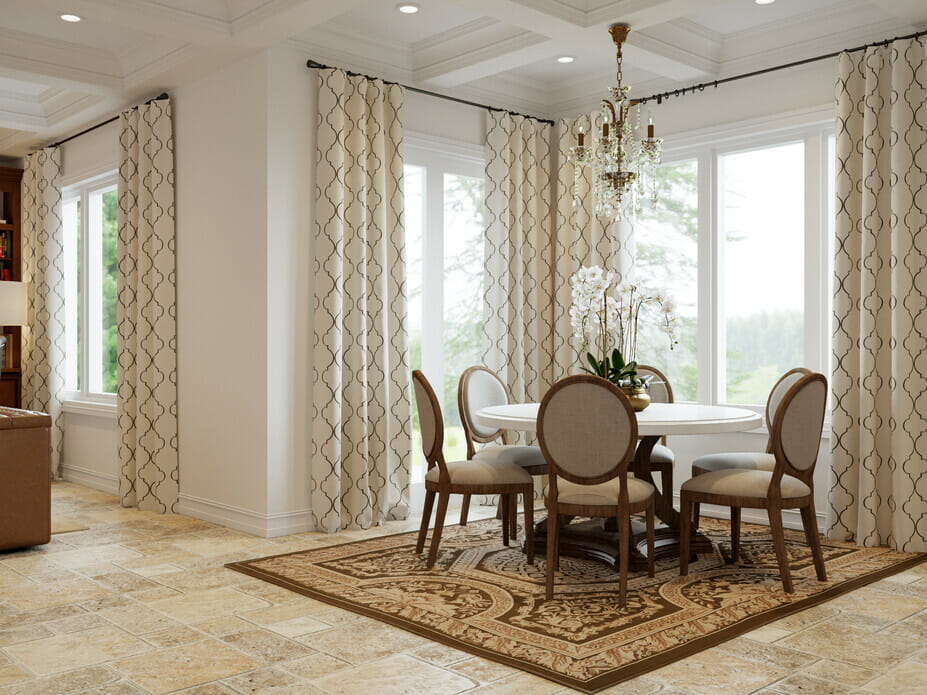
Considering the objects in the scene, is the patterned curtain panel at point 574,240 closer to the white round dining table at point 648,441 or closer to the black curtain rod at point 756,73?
the black curtain rod at point 756,73

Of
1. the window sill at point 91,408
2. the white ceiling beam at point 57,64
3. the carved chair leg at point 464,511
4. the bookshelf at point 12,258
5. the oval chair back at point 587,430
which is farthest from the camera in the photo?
the bookshelf at point 12,258

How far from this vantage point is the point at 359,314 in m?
5.14

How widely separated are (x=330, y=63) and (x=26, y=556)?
3064 millimetres

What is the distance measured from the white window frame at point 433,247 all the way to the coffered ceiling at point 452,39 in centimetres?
39

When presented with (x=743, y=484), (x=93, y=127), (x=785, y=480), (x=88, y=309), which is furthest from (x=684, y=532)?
(x=93, y=127)

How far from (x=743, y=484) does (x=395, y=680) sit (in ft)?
5.79

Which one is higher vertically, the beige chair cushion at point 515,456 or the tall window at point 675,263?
the tall window at point 675,263

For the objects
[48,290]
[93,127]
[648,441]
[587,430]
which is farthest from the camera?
[48,290]

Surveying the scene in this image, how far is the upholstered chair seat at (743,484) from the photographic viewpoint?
379 centimetres

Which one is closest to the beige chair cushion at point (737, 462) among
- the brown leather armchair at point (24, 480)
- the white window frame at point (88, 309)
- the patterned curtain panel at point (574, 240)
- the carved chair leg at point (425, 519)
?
the carved chair leg at point (425, 519)

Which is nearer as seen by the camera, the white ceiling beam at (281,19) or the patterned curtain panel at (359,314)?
the white ceiling beam at (281,19)

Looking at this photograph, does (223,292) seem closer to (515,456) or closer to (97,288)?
(515,456)

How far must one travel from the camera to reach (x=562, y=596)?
3.73m

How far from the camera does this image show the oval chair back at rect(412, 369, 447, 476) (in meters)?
4.15
